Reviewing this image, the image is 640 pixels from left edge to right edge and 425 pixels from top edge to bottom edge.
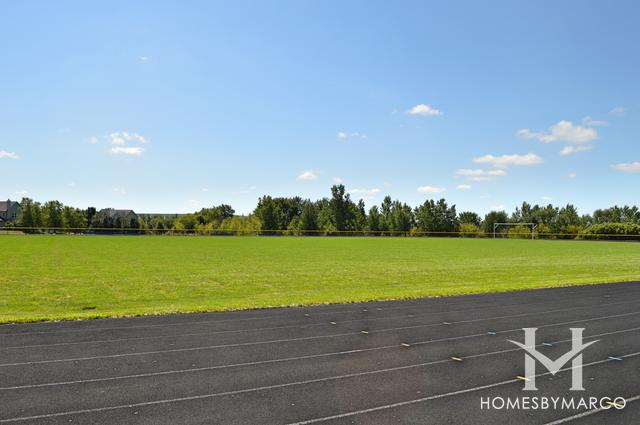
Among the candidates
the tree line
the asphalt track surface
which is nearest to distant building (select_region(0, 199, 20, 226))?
the tree line

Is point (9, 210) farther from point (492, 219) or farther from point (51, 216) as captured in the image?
point (492, 219)

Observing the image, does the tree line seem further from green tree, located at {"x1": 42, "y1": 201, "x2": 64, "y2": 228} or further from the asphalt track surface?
the asphalt track surface

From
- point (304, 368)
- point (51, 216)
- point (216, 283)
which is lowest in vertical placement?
point (304, 368)

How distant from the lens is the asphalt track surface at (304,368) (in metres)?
6.13

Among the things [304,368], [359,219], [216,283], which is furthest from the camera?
[359,219]

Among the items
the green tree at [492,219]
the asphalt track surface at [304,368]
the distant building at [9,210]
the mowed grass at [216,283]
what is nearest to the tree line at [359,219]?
the green tree at [492,219]

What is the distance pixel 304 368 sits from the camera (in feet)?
26.0

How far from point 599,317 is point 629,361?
4364 millimetres

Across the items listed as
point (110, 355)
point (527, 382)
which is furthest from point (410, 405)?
point (110, 355)

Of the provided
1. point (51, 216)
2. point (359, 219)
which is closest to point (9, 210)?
point (51, 216)

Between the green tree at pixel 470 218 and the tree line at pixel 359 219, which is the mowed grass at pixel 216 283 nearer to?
the tree line at pixel 359 219

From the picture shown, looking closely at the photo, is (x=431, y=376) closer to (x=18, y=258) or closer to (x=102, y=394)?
(x=102, y=394)

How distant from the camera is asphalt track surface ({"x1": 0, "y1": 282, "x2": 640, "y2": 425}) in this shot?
20.1 ft

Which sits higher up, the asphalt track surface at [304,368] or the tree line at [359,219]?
the tree line at [359,219]
